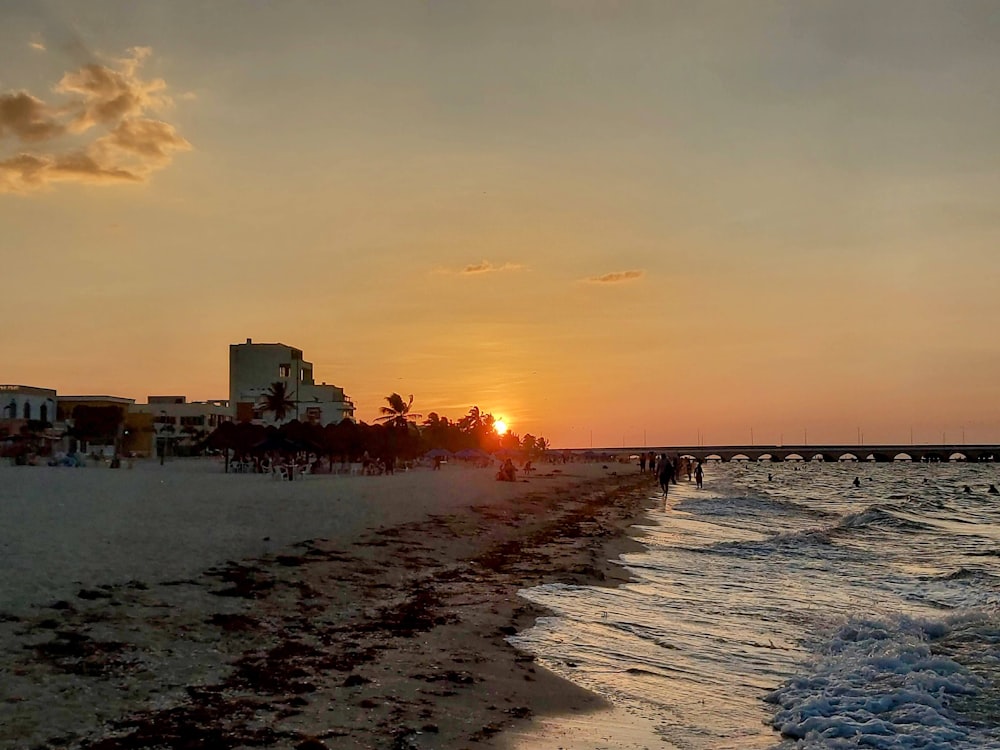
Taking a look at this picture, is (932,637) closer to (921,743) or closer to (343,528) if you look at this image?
(921,743)

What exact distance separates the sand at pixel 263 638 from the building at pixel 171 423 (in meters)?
83.3

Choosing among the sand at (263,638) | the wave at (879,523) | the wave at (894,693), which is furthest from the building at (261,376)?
the wave at (894,693)

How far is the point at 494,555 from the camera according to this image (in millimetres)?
19375

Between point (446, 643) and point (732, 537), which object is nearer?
point (446, 643)

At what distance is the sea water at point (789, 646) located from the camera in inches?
324

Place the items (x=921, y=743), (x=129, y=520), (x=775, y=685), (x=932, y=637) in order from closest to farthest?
(x=921, y=743) < (x=775, y=685) < (x=932, y=637) < (x=129, y=520)

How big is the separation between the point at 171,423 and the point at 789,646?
105030 millimetres

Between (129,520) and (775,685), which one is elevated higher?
(129,520)

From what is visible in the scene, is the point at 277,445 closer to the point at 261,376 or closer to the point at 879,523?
the point at 879,523

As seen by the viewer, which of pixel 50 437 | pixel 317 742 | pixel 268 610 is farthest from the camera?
pixel 50 437

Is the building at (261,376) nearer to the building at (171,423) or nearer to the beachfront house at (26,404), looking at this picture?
the building at (171,423)

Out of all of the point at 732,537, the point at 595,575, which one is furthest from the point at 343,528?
the point at 732,537

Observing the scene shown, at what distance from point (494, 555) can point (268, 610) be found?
913 centimetres

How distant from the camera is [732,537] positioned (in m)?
29.1
